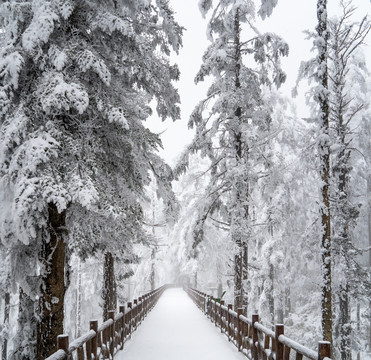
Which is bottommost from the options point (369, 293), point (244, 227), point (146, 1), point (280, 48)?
point (369, 293)

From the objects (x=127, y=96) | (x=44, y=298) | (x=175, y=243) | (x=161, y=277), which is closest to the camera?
(x=44, y=298)

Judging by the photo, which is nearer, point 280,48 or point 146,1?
point 146,1

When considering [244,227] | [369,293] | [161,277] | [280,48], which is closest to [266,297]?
[369,293]

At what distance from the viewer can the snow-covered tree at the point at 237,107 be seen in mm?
13398

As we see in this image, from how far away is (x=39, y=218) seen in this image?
6.27m

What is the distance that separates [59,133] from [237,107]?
30.6 ft

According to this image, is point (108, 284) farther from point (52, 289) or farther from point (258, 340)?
point (258, 340)

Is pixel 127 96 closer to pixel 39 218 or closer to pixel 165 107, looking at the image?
pixel 165 107

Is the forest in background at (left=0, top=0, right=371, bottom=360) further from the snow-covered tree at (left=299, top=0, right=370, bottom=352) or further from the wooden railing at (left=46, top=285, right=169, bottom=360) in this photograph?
the wooden railing at (left=46, top=285, right=169, bottom=360)

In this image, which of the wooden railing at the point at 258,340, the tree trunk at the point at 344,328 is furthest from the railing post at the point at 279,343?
the tree trunk at the point at 344,328

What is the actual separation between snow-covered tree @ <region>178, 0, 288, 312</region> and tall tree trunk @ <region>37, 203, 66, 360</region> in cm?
742

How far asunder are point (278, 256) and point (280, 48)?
43.8ft

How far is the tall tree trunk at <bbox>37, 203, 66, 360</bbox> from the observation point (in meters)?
6.57

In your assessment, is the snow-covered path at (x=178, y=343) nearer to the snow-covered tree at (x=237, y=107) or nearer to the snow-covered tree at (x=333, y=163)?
the snow-covered tree at (x=237, y=107)
